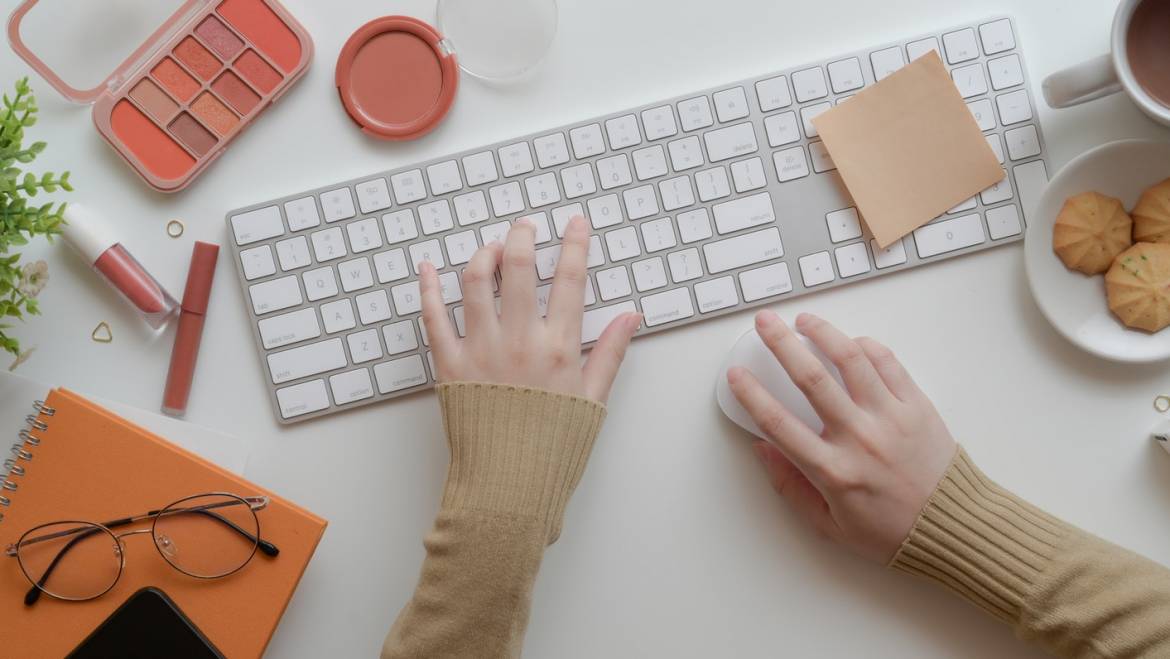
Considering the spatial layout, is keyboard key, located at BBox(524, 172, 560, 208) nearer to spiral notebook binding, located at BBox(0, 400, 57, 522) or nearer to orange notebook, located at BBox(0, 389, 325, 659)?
orange notebook, located at BBox(0, 389, 325, 659)

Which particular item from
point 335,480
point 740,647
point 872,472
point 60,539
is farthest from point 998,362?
point 60,539

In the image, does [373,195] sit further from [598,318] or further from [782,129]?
[782,129]

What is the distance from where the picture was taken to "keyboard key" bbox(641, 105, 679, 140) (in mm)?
832

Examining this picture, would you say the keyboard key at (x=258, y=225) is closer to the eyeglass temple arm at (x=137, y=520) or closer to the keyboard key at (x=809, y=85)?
the eyeglass temple arm at (x=137, y=520)

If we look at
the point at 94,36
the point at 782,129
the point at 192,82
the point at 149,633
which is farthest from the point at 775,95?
the point at 149,633

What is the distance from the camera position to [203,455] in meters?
0.84

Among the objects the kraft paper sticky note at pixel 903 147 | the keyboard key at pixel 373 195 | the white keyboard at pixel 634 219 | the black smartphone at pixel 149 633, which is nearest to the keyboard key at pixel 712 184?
the white keyboard at pixel 634 219

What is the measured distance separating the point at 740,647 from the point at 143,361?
2.20 feet

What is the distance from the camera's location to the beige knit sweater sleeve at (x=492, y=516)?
2.49 ft

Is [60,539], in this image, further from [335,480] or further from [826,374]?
[826,374]

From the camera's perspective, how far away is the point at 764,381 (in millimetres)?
828

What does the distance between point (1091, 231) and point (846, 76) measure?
0.27m

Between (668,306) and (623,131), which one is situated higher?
(623,131)

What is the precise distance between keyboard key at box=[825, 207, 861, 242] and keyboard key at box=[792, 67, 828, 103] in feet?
0.38
